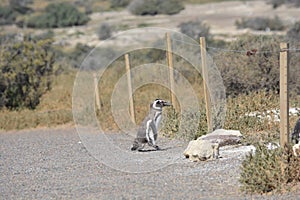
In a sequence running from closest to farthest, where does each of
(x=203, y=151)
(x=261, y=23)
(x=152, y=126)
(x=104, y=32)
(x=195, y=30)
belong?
(x=203, y=151)
(x=152, y=126)
(x=195, y=30)
(x=104, y=32)
(x=261, y=23)

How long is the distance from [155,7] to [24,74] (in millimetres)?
42459

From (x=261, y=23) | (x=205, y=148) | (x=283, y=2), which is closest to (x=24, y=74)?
(x=205, y=148)

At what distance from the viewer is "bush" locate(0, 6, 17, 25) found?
211ft

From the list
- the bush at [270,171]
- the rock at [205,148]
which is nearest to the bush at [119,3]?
the rock at [205,148]

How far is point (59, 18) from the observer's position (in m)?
63.6

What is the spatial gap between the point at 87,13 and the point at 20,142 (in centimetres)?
5131

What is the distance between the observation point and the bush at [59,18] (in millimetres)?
62500

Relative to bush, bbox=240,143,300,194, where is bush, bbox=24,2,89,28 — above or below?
below

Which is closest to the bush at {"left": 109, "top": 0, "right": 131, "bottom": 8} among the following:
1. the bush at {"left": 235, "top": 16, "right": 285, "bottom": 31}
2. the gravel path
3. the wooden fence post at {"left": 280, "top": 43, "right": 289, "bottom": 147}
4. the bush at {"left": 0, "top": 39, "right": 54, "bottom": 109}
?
the bush at {"left": 235, "top": 16, "right": 285, "bottom": 31}

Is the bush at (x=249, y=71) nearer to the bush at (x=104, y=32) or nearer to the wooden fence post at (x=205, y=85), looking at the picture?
the wooden fence post at (x=205, y=85)

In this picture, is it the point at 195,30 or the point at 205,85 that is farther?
the point at 195,30

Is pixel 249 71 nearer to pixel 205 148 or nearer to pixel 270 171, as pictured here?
pixel 205 148

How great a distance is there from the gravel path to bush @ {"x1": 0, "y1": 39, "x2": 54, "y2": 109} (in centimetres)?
865

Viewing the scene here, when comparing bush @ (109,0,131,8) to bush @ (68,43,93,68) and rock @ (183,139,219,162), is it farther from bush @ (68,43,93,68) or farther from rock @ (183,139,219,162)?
rock @ (183,139,219,162)
